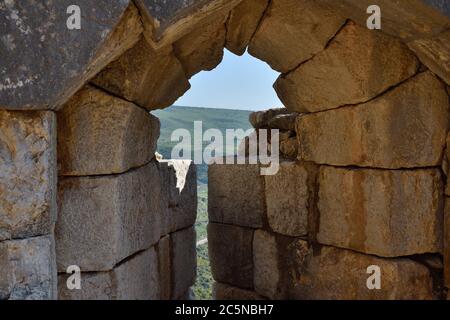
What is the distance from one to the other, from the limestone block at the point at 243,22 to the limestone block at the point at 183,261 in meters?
1.61

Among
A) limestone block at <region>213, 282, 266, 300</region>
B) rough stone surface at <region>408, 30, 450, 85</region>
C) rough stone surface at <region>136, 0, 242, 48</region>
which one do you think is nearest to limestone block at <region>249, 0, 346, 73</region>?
rough stone surface at <region>408, 30, 450, 85</region>

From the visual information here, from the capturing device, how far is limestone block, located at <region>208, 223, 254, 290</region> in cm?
374

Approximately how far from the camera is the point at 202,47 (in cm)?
270

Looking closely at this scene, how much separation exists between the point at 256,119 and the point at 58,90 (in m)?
2.60

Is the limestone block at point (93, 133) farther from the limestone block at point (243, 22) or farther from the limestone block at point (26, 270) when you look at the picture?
the limestone block at point (243, 22)

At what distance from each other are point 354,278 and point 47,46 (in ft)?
7.57

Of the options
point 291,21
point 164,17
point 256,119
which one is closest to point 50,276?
point 164,17

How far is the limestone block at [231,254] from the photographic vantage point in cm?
374

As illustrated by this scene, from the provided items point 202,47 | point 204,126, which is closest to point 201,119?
point 204,126

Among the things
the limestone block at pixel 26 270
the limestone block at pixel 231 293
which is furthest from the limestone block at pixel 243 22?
the limestone block at pixel 231 293

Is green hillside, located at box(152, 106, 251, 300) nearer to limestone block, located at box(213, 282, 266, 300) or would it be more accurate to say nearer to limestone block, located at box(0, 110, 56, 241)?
limestone block, located at box(213, 282, 266, 300)

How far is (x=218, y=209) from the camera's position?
3969 millimetres

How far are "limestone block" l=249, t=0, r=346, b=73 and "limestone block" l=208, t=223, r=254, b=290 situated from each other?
5.24 feet

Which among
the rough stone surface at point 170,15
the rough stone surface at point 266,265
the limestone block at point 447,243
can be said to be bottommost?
the rough stone surface at point 266,265
